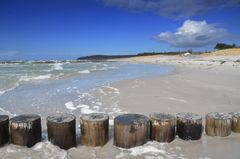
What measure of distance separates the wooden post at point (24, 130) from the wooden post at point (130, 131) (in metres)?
1.37

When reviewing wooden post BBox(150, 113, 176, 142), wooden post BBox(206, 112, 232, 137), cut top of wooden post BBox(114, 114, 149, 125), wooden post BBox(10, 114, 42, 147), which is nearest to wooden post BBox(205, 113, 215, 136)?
wooden post BBox(206, 112, 232, 137)

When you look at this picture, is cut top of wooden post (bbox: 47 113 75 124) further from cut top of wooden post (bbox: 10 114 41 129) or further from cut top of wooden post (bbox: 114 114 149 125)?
cut top of wooden post (bbox: 114 114 149 125)

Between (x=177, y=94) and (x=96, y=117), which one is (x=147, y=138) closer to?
(x=96, y=117)

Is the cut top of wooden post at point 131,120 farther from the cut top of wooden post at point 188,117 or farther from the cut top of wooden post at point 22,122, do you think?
the cut top of wooden post at point 22,122

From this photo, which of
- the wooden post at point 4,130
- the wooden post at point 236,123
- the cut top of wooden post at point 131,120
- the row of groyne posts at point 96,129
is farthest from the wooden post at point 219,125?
the wooden post at point 4,130

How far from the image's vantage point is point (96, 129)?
4.35m

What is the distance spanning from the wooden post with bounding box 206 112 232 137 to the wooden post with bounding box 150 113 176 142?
2.52 ft

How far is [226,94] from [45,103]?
6540mm

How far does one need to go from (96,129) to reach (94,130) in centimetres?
4

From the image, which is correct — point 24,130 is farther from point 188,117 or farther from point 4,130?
point 188,117

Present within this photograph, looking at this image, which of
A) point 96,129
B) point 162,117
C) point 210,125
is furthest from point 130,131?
point 210,125

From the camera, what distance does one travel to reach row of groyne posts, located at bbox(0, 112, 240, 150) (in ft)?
13.9

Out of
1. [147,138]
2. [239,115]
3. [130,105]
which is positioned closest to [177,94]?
[130,105]

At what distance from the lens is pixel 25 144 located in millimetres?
4266
